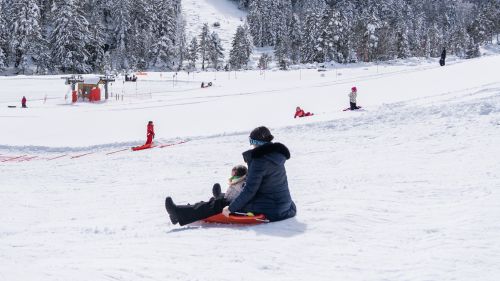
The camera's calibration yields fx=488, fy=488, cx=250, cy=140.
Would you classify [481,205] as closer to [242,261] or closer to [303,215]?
[303,215]

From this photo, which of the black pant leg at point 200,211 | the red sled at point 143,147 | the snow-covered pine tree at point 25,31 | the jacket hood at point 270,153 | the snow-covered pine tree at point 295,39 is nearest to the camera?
the jacket hood at point 270,153

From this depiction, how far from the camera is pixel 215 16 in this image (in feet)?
470

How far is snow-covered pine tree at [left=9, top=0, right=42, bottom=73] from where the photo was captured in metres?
72.6

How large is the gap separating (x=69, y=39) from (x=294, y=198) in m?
68.8

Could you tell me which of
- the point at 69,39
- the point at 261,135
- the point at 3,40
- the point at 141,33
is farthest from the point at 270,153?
the point at 141,33

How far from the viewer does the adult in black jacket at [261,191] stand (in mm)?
5863

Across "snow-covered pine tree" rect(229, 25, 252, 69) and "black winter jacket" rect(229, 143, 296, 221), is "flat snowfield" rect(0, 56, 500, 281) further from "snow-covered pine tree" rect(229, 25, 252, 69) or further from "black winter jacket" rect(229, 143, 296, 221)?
"snow-covered pine tree" rect(229, 25, 252, 69)

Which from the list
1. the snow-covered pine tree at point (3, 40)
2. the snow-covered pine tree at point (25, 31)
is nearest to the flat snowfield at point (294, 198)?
the snow-covered pine tree at point (3, 40)

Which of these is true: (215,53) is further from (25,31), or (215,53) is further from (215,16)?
(215,16)

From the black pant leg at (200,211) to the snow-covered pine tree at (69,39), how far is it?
68741 mm

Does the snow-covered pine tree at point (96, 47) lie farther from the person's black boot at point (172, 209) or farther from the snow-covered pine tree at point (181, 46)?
the person's black boot at point (172, 209)

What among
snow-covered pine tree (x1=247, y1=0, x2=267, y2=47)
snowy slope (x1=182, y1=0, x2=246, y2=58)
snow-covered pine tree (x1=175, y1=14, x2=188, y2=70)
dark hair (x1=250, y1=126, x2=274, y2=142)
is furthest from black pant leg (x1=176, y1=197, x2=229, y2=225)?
snow-covered pine tree (x1=247, y1=0, x2=267, y2=47)

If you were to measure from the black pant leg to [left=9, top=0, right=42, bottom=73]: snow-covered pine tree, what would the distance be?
7471cm

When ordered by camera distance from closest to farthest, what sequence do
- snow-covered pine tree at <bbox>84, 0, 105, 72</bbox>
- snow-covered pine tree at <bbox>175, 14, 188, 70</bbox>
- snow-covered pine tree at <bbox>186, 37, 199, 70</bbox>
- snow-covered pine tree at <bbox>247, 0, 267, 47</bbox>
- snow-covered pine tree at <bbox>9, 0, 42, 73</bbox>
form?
snow-covered pine tree at <bbox>9, 0, 42, 73</bbox>
snow-covered pine tree at <bbox>84, 0, 105, 72</bbox>
snow-covered pine tree at <bbox>186, 37, 199, 70</bbox>
snow-covered pine tree at <bbox>175, 14, 188, 70</bbox>
snow-covered pine tree at <bbox>247, 0, 267, 47</bbox>
